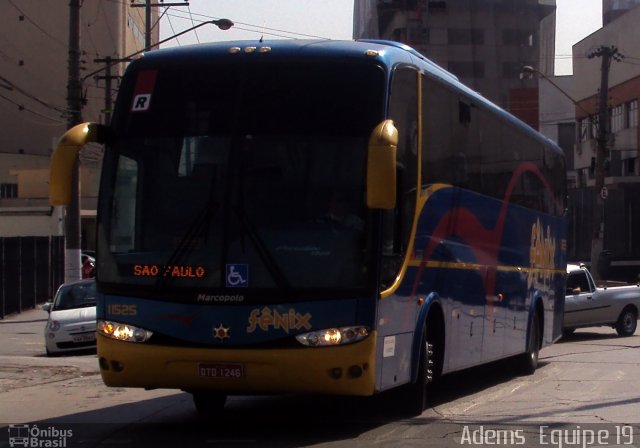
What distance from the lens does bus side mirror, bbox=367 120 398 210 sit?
8.19 meters

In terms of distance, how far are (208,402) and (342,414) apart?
58.7 inches

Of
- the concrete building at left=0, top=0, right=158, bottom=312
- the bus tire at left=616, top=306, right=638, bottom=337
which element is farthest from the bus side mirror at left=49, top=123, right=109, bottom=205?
the concrete building at left=0, top=0, right=158, bottom=312

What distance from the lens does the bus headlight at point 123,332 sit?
902 centimetres

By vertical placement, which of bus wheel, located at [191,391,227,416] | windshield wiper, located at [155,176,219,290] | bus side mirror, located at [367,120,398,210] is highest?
bus side mirror, located at [367,120,398,210]

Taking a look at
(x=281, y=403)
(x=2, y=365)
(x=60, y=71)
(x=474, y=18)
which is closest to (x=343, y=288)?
(x=281, y=403)

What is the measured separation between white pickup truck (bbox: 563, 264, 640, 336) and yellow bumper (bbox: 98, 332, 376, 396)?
1476 centimetres

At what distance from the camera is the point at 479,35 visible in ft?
262

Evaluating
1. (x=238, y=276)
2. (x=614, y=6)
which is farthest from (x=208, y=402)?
(x=614, y=6)

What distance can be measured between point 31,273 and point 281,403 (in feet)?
70.7

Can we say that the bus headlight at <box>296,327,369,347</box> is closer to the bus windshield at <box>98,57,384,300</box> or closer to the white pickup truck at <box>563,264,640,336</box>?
the bus windshield at <box>98,57,384,300</box>

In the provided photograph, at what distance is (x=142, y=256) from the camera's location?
908 centimetres

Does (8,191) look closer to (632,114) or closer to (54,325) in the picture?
(632,114)

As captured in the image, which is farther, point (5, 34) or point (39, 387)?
point (5, 34)

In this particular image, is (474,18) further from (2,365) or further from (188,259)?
(188,259)
